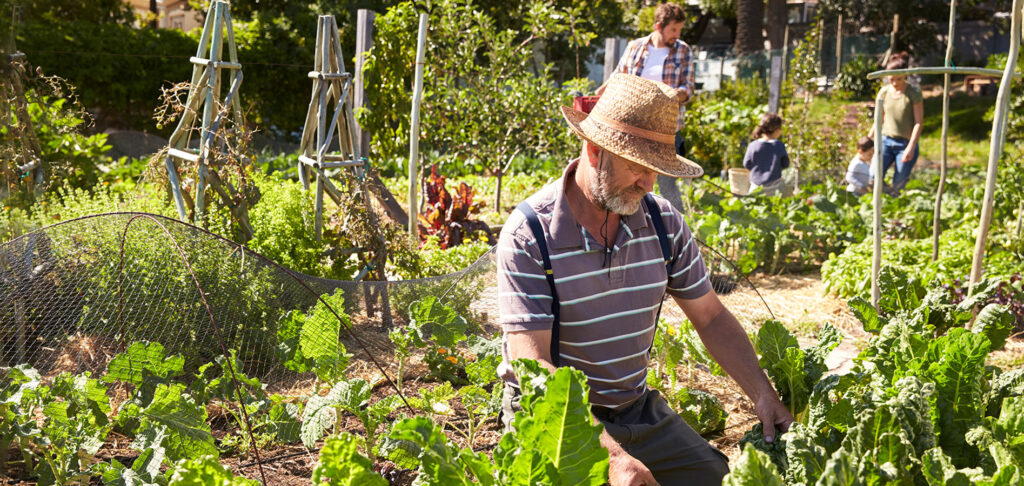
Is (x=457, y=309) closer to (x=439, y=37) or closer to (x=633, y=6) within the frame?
(x=439, y=37)

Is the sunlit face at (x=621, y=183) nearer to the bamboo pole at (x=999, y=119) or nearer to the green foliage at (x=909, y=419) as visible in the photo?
the green foliage at (x=909, y=419)

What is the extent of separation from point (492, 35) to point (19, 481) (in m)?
4.80

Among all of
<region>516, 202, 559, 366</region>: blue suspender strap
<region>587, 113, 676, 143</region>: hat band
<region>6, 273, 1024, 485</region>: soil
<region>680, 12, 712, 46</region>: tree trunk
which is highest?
<region>680, 12, 712, 46</region>: tree trunk

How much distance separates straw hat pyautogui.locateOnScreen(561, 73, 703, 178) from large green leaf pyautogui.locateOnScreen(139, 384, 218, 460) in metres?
1.39

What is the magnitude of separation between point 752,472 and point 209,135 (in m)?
3.24

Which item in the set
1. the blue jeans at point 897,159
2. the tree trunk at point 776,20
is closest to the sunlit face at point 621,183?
the blue jeans at point 897,159

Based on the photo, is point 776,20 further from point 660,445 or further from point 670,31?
point 660,445

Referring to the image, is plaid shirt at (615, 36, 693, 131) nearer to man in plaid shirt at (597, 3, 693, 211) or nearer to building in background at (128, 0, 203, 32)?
man in plaid shirt at (597, 3, 693, 211)

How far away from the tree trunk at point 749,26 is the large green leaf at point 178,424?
17.6 meters

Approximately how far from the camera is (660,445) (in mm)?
2465

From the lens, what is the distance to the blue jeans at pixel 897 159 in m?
7.76

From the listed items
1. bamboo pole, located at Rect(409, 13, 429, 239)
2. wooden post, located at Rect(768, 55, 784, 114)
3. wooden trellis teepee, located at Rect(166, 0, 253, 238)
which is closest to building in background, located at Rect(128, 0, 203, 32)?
wooden post, located at Rect(768, 55, 784, 114)

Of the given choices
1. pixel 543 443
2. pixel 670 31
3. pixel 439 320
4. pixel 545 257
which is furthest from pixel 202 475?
pixel 670 31

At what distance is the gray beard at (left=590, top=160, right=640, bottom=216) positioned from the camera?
7.63 ft
